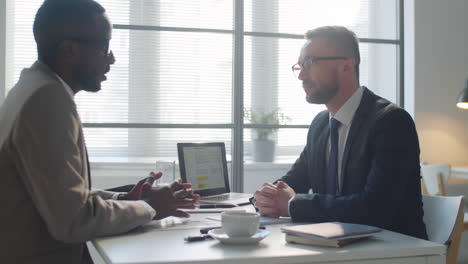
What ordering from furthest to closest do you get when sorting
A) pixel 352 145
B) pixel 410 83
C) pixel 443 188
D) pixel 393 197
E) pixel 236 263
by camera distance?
1. pixel 410 83
2. pixel 443 188
3. pixel 352 145
4. pixel 393 197
5. pixel 236 263

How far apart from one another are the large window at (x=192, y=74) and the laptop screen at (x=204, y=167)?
211cm

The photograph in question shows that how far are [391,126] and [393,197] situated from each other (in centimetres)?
31

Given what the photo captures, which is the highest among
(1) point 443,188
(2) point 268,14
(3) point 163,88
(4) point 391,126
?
(2) point 268,14

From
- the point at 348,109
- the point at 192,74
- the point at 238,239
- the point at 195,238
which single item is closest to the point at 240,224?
the point at 238,239

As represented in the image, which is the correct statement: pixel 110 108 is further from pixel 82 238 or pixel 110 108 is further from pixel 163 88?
pixel 82 238

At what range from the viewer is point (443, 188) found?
468 cm

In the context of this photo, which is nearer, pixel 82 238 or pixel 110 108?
pixel 82 238

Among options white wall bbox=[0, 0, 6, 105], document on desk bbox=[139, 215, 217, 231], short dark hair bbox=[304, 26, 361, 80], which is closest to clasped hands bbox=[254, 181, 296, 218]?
document on desk bbox=[139, 215, 217, 231]

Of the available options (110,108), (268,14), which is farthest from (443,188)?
(110,108)

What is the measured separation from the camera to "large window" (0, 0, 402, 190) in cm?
491

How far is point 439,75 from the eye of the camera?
5598 millimetres

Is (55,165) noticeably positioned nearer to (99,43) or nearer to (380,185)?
(99,43)

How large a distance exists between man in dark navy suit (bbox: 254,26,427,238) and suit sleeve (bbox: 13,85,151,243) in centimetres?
86

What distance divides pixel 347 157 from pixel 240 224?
0.89 m
